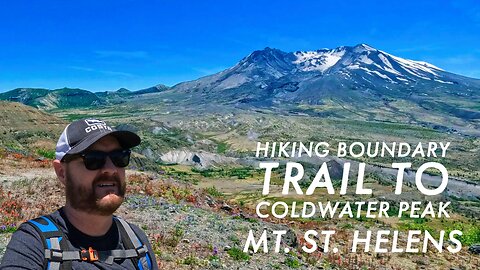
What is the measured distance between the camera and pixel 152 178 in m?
27.6

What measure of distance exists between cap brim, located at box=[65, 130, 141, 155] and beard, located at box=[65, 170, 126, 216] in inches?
10.8

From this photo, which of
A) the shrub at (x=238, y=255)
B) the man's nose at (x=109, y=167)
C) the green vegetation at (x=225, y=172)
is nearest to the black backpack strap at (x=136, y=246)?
the man's nose at (x=109, y=167)

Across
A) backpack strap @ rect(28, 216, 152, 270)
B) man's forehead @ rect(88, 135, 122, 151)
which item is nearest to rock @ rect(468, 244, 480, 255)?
backpack strap @ rect(28, 216, 152, 270)

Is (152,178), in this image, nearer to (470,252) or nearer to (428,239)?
(428,239)

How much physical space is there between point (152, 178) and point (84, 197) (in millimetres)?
23984

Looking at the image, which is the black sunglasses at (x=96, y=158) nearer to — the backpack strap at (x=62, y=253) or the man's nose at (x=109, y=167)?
the man's nose at (x=109, y=167)

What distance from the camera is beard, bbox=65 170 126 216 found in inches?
159

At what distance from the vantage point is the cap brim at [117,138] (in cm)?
405

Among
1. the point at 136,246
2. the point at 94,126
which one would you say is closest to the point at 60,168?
the point at 94,126

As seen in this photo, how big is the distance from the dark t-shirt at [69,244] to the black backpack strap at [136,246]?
55 millimetres

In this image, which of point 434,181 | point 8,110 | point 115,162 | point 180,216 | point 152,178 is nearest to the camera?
point 115,162

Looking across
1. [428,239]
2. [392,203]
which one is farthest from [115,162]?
[392,203]

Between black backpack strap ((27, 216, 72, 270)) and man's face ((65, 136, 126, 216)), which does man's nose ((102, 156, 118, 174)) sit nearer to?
man's face ((65, 136, 126, 216))

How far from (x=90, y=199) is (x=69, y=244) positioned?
423 mm
